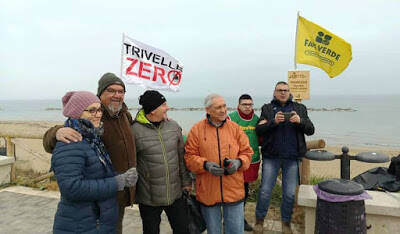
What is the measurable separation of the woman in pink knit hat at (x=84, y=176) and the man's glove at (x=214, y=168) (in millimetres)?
709

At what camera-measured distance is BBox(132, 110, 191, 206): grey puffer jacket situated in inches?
101

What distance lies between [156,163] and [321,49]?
12.7 ft

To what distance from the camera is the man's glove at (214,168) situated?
7.95ft

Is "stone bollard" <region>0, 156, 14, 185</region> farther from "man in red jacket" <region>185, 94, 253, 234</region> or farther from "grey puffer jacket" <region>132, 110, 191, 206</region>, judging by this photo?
"man in red jacket" <region>185, 94, 253, 234</region>

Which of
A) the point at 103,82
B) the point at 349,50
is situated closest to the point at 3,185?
the point at 103,82

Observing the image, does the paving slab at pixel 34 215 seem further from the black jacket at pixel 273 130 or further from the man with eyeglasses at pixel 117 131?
the man with eyeglasses at pixel 117 131

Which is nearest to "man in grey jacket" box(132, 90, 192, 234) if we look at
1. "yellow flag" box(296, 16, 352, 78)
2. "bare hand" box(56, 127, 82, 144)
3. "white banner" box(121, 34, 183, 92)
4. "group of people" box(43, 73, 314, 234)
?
"group of people" box(43, 73, 314, 234)

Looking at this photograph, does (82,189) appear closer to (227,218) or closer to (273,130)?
(227,218)

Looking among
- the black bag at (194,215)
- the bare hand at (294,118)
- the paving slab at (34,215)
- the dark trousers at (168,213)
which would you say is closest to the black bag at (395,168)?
the bare hand at (294,118)

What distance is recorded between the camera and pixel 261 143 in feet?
11.9

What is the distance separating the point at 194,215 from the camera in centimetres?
286

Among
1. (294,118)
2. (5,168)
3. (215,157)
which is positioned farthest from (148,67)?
(5,168)

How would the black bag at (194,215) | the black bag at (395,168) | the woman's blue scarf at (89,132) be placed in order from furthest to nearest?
the black bag at (395,168), the black bag at (194,215), the woman's blue scarf at (89,132)

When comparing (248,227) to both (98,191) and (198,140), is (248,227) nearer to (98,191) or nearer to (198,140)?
(198,140)
